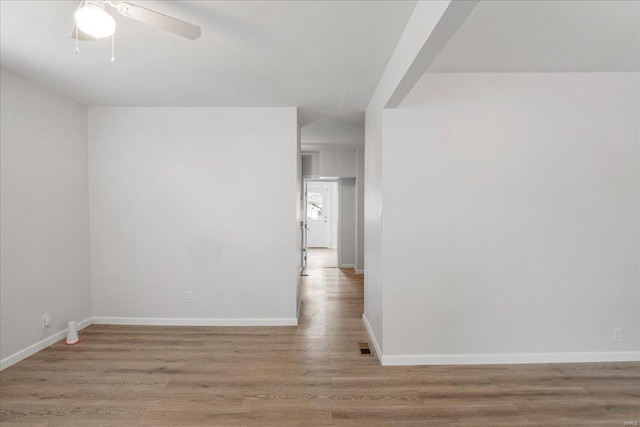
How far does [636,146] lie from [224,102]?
3844 millimetres

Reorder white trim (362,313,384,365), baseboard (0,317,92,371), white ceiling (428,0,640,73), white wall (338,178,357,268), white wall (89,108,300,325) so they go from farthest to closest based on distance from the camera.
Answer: white wall (338,178,357,268)
white wall (89,108,300,325)
white trim (362,313,384,365)
baseboard (0,317,92,371)
white ceiling (428,0,640,73)

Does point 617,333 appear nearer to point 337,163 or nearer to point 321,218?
point 337,163

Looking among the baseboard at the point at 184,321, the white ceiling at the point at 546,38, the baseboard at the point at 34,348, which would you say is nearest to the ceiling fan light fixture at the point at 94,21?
the white ceiling at the point at 546,38

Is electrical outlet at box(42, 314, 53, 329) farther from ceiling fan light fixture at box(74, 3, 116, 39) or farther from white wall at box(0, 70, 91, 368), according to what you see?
ceiling fan light fixture at box(74, 3, 116, 39)

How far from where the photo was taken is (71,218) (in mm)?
3574

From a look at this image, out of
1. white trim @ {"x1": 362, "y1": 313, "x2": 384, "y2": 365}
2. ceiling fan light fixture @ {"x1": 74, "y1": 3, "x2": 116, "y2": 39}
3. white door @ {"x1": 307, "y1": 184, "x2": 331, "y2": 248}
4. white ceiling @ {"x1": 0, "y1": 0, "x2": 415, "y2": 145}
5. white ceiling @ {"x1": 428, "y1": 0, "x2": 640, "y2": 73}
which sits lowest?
white trim @ {"x1": 362, "y1": 313, "x2": 384, "y2": 365}

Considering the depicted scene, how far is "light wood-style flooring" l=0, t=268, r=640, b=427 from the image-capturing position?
2191 mm

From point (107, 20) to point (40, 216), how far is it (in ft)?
8.23

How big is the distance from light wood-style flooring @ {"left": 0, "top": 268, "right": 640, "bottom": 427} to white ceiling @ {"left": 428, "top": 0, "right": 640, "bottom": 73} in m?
2.46

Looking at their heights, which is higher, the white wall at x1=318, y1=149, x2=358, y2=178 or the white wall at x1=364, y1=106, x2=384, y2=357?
the white wall at x1=318, y1=149, x2=358, y2=178

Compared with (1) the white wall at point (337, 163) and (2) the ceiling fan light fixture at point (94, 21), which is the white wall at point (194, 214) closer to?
(2) the ceiling fan light fixture at point (94, 21)

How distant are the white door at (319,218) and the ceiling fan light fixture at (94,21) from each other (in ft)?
30.9

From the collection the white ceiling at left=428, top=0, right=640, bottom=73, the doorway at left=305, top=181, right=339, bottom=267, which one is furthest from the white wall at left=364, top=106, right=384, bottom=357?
the doorway at left=305, top=181, right=339, bottom=267

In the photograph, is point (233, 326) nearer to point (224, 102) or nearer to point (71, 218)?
point (71, 218)
